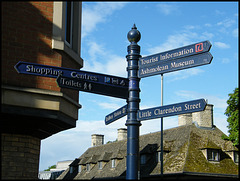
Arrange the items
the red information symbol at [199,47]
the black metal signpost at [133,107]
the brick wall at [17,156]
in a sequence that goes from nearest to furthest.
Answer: the red information symbol at [199,47] → the black metal signpost at [133,107] → the brick wall at [17,156]

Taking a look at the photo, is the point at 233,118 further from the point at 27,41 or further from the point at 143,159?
the point at 27,41

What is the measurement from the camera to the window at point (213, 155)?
2920 cm

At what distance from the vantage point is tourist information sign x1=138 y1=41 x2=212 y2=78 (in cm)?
951

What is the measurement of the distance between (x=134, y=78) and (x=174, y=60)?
1169mm

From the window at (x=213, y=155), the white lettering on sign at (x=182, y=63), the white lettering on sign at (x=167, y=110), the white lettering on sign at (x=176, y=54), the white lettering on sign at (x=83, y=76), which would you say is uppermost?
the white lettering on sign at (x=176, y=54)

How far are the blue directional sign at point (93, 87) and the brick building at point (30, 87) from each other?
144 centimetres

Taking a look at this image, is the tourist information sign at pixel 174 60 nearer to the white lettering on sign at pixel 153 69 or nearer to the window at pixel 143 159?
the white lettering on sign at pixel 153 69

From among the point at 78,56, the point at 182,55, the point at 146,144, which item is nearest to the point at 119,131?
the point at 146,144

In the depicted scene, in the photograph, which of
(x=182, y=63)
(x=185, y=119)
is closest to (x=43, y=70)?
(x=182, y=63)

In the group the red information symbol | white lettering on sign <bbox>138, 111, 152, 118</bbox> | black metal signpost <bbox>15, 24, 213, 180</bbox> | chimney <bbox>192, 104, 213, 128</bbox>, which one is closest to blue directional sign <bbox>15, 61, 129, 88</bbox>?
black metal signpost <bbox>15, 24, 213, 180</bbox>

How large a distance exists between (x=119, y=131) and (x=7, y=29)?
1293 inches

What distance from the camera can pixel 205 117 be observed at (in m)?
32.8

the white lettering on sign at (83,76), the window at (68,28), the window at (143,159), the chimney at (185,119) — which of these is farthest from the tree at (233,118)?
the white lettering on sign at (83,76)

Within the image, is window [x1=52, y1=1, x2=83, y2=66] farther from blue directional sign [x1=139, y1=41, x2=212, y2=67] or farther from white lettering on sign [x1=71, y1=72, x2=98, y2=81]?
blue directional sign [x1=139, y1=41, x2=212, y2=67]
